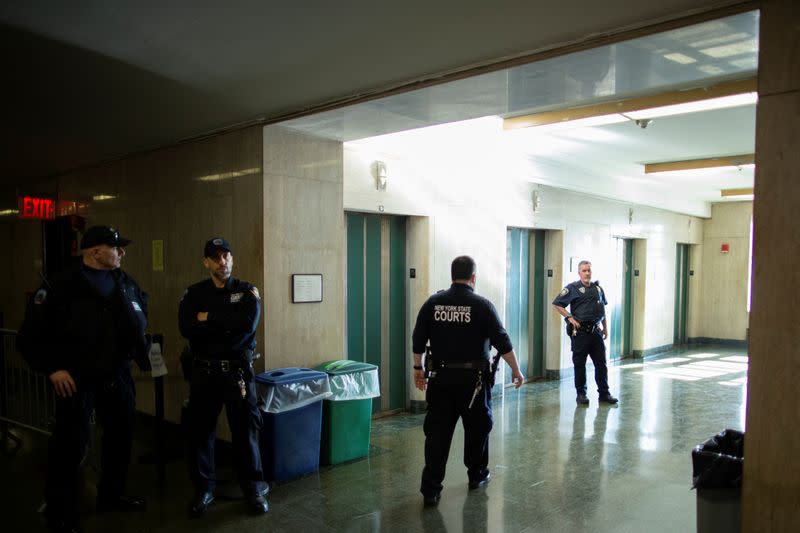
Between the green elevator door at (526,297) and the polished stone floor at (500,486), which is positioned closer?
the polished stone floor at (500,486)

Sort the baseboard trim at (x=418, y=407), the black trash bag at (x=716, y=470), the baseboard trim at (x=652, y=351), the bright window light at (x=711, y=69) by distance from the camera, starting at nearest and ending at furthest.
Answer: the black trash bag at (x=716, y=470)
the bright window light at (x=711, y=69)
the baseboard trim at (x=418, y=407)
the baseboard trim at (x=652, y=351)

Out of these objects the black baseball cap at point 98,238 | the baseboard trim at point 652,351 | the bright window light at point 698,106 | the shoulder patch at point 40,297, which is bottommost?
the baseboard trim at point 652,351

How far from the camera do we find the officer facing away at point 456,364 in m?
3.79

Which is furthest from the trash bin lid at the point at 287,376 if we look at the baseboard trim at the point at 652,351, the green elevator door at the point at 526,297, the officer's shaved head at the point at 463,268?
the baseboard trim at the point at 652,351

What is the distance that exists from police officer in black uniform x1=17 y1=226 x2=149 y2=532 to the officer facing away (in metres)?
1.89

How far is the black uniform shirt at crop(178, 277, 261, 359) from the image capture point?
11.9 ft

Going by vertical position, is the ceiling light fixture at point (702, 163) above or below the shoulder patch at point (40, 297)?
above

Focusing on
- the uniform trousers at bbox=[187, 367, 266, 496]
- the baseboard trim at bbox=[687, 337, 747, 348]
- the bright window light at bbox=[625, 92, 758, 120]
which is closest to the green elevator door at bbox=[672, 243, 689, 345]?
the baseboard trim at bbox=[687, 337, 747, 348]

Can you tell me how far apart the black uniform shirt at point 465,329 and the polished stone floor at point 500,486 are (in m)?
1.03

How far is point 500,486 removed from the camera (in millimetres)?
4168

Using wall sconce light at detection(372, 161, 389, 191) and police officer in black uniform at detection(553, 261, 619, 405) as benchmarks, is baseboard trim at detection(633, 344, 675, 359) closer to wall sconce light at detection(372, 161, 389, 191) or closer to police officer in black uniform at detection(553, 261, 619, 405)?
police officer in black uniform at detection(553, 261, 619, 405)

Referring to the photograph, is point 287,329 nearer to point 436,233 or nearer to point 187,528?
point 187,528

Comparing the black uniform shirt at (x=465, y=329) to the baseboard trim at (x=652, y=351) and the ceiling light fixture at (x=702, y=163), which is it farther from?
the baseboard trim at (x=652, y=351)

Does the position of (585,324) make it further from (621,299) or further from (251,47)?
(251,47)
